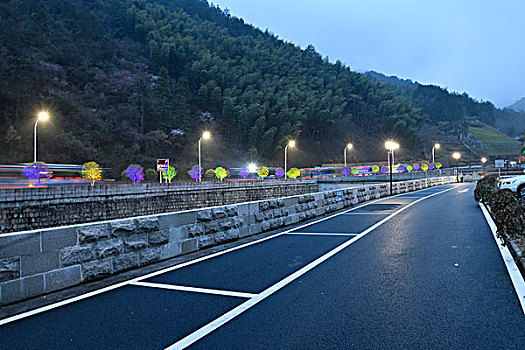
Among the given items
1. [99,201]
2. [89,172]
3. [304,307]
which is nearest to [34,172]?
[89,172]

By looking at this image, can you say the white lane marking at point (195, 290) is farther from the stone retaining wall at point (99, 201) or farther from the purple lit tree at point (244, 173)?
the purple lit tree at point (244, 173)

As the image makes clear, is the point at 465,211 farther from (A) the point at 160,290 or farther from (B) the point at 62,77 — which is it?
(B) the point at 62,77

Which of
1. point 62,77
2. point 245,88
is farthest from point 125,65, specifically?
point 245,88

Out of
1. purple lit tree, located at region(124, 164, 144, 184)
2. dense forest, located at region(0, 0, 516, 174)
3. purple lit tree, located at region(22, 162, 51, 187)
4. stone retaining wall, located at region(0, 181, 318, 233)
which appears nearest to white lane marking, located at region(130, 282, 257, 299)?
stone retaining wall, located at region(0, 181, 318, 233)

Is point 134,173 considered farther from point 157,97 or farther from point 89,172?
point 157,97

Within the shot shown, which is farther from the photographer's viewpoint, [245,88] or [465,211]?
[245,88]

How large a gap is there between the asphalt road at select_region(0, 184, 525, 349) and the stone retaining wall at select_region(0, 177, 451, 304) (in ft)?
2.16

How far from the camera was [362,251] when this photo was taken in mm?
8156

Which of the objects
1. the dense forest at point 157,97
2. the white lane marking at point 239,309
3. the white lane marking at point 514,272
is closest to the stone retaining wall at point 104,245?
the white lane marking at point 239,309

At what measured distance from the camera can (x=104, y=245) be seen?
20.3 ft

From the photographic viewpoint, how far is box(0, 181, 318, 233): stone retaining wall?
25.8 meters

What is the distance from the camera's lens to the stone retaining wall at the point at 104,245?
16.5 feet

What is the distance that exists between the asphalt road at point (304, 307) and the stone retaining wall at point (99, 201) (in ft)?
79.2

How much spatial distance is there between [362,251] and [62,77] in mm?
85429
